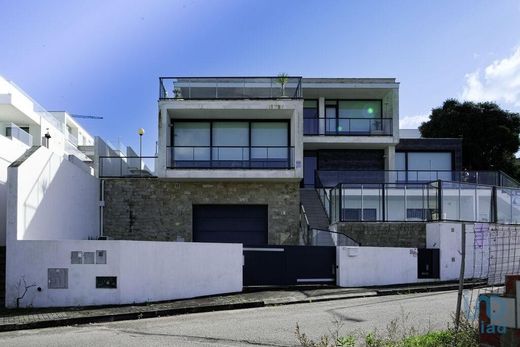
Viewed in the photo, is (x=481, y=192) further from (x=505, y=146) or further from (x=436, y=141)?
(x=505, y=146)

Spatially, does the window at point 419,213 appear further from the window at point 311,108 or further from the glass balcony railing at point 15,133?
the glass balcony railing at point 15,133

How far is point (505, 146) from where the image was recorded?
45.0 meters

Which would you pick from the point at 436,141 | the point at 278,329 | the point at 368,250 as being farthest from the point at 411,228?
the point at 436,141

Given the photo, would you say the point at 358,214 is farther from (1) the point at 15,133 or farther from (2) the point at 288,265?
(1) the point at 15,133

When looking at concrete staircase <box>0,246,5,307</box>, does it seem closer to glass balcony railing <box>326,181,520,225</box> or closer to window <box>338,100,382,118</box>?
glass balcony railing <box>326,181,520,225</box>

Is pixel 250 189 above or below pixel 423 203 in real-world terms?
above

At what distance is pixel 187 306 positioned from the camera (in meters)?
14.2

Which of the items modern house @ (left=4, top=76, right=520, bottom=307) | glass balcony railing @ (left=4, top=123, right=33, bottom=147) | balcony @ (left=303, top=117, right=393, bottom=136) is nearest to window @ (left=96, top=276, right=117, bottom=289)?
modern house @ (left=4, top=76, right=520, bottom=307)

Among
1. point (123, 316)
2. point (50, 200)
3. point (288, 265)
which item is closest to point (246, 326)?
point (123, 316)

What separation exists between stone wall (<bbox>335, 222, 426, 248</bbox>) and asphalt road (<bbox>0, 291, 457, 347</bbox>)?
6.29 metres

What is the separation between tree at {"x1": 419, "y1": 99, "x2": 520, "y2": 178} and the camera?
44.8 metres

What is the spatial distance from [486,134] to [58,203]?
36.9 meters

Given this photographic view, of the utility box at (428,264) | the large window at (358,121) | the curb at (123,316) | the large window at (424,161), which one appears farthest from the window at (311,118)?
the curb at (123,316)

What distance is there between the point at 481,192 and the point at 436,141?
11579 mm
